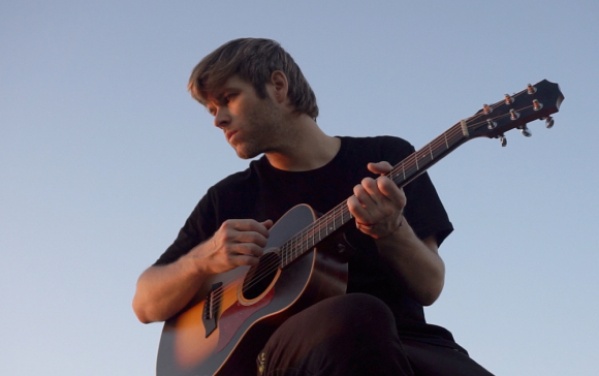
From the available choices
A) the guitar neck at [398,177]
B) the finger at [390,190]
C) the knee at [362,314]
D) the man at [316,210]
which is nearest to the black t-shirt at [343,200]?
the man at [316,210]

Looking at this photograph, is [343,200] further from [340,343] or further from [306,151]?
[340,343]

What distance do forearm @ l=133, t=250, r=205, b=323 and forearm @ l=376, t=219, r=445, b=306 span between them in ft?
2.96

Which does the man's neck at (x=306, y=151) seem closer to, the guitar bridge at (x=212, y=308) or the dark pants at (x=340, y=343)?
the guitar bridge at (x=212, y=308)

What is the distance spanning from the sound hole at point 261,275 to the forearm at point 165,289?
23 cm

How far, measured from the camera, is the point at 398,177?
2725mm

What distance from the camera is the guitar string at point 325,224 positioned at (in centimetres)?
266

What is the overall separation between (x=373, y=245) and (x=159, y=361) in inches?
43.9

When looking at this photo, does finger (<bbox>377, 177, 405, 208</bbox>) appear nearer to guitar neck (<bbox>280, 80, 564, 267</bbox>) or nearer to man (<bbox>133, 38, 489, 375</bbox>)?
man (<bbox>133, 38, 489, 375</bbox>)

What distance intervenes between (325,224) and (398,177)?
1.09 feet

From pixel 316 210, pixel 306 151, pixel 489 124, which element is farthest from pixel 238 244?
pixel 489 124

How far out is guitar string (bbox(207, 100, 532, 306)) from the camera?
105 inches

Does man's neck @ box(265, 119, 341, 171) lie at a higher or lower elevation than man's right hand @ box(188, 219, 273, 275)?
higher

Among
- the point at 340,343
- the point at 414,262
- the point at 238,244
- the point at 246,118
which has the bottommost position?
the point at 340,343

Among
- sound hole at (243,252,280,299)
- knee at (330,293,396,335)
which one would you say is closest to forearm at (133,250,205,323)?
sound hole at (243,252,280,299)
